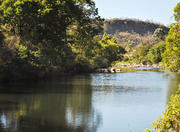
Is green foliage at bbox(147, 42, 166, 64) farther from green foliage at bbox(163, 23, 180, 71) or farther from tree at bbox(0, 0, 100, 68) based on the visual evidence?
tree at bbox(0, 0, 100, 68)

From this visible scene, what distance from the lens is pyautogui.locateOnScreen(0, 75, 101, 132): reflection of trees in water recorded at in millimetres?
16298

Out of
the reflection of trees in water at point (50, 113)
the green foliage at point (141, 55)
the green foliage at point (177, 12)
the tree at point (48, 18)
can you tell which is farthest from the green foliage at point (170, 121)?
the green foliage at point (141, 55)

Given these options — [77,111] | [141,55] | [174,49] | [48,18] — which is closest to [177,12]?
[174,49]

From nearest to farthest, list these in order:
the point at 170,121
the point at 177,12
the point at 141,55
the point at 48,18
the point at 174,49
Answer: the point at 170,121
the point at 48,18
the point at 174,49
the point at 177,12
the point at 141,55

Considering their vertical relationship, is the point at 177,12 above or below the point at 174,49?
above

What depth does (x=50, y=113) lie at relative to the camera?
65.6 ft

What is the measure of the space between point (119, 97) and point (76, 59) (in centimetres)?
3192

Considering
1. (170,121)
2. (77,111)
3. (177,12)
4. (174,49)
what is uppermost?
(177,12)

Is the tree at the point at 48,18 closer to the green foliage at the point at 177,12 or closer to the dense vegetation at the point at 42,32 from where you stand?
the dense vegetation at the point at 42,32

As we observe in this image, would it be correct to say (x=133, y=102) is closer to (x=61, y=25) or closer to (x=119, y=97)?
(x=119, y=97)

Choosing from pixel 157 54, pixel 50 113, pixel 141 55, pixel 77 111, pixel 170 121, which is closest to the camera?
pixel 170 121

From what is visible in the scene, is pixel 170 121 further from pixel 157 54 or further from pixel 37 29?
pixel 157 54

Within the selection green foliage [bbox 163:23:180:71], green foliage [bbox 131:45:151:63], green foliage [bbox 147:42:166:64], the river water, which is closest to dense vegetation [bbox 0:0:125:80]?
the river water

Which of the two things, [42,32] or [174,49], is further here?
[174,49]
